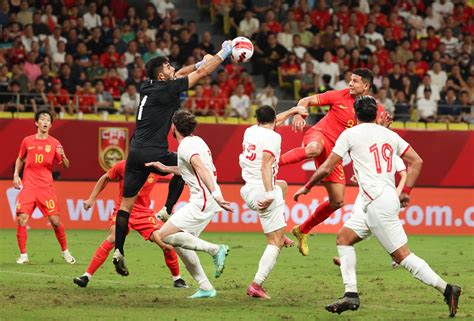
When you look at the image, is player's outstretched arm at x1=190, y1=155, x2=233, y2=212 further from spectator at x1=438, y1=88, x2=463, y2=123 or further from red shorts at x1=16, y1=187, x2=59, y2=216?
spectator at x1=438, y1=88, x2=463, y2=123

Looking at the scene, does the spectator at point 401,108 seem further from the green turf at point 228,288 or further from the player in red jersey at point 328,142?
the player in red jersey at point 328,142

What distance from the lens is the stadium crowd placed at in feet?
81.5

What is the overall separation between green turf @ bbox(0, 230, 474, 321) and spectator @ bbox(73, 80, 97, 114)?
4777 mm

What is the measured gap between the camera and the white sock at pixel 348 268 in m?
10.8

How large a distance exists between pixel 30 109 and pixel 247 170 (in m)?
12.1

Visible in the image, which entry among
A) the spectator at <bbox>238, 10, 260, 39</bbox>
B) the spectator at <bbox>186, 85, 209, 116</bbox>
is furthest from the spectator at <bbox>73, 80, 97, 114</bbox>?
the spectator at <bbox>238, 10, 260, 39</bbox>

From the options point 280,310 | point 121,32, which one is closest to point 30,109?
point 121,32

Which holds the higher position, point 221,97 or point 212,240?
point 221,97

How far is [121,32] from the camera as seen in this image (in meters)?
27.5

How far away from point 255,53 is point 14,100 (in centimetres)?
737

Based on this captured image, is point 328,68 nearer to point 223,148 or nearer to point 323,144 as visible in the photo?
point 223,148

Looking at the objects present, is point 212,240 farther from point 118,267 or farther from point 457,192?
point 118,267

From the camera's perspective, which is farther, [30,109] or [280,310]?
[30,109]

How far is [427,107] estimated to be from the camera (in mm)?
26641
